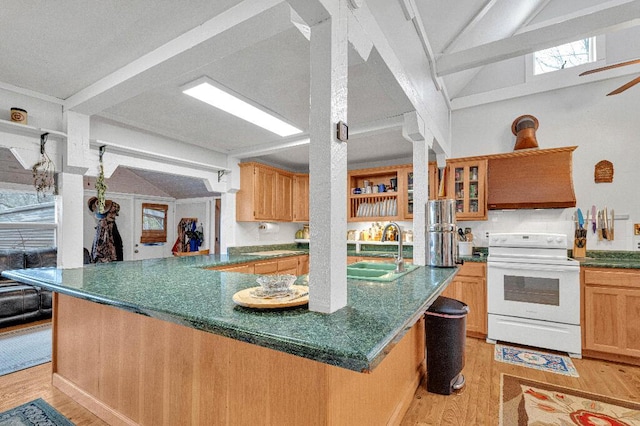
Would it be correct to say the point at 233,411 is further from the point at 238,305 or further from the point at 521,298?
the point at 521,298

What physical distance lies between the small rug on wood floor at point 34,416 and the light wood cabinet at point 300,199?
3.75m

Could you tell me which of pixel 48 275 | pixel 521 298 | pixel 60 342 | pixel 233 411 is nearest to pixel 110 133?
pixel 48 275

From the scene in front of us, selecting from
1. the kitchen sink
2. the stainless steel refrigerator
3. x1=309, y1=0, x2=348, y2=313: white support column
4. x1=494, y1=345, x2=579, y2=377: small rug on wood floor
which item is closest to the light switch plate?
x1=309, y1=0, x2=348, y2=313: white support column

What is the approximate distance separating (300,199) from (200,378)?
13.2 ft

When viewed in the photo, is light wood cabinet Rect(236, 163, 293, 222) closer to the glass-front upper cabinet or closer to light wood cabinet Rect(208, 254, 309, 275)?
light wood cabinet Rect(208, 254, 309, 275)

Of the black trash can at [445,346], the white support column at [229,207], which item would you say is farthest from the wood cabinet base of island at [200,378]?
the white support column at [229,207]

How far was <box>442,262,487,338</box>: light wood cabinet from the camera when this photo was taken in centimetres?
347

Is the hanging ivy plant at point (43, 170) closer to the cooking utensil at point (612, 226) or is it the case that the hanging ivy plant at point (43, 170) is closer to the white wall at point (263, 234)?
the white wall at point (263, 234)

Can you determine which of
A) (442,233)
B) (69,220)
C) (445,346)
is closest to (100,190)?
(69,220)

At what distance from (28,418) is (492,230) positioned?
4.74m

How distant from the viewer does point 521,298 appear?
10.7 feet

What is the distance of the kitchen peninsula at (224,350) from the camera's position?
102 cm

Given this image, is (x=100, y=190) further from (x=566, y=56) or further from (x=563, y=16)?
(x=563, y=16)

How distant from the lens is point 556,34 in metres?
2.57
